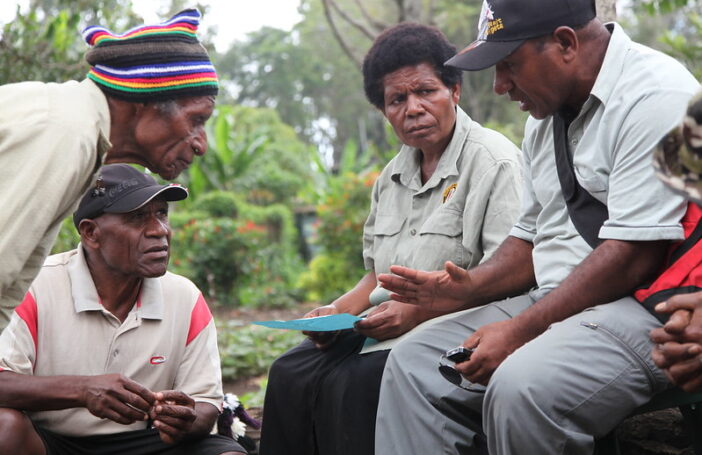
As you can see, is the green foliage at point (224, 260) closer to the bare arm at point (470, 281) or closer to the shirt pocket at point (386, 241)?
the shirt pocket at point (386, 241)

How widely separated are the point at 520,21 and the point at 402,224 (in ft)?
3.84

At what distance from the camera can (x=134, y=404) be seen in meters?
2.89

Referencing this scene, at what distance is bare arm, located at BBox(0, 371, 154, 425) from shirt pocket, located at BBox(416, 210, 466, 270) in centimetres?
120

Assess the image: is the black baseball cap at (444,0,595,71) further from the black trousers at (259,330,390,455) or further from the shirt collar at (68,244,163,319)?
the shirt collar at (68,244,163,319)

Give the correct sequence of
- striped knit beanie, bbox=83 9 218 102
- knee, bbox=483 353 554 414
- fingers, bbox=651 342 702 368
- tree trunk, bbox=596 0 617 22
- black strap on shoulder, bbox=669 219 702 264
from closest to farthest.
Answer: fingers, bbox=651 342 702 368
knee, bbox=483 353 554 414
black strap on shoulder, bbox=669 219 702 264
striped knit beanie, bbox=83 9 218 102
tree trunk, bbox=596 0 617 22

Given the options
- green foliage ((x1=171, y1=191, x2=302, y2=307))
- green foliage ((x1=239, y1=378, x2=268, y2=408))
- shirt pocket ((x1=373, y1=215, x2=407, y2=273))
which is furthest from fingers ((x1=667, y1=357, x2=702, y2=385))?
green foliage ((x1=171, y1=191, x2=302, y2=307))

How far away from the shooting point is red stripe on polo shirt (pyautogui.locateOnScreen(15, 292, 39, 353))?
312 cm

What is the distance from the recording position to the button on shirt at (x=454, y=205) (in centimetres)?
330

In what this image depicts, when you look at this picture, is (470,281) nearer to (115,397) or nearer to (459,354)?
(459,354)

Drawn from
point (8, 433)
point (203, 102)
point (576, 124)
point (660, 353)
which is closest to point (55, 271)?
point (8, 433)

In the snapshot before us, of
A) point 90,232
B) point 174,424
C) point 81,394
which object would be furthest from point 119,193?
point 174,424

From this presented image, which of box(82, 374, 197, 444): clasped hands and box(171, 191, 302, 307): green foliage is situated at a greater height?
box(82, 374, 197, 444): clasped hands

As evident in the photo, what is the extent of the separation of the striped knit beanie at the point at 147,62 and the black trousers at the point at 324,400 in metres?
1.28

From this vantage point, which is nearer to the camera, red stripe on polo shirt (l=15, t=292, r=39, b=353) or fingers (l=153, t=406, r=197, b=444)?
fingers (l=153, t=406, r=197, b=444)
